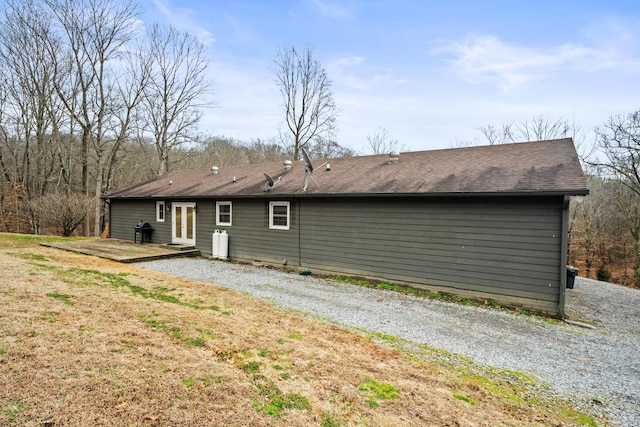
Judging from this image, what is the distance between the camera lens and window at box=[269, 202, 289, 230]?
975 cm

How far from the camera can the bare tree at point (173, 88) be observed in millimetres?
20859

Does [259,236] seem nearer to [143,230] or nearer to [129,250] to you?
[129,250]

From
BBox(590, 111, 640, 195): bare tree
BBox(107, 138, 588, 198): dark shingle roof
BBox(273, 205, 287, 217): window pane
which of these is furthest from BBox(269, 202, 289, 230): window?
BBox(590, 111, 640, 195): bare tree

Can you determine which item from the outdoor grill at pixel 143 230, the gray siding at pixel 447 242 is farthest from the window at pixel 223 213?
the outdoor grill at pixel 143 230

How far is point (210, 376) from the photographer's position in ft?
9.57

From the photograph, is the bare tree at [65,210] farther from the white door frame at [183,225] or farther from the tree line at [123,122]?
the white door frame at [183,225]

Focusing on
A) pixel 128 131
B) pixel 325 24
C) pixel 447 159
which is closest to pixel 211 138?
pixel 128 131

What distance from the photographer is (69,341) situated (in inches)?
126

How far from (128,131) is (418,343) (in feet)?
68.7

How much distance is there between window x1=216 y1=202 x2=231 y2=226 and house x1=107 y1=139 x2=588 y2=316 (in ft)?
0.11

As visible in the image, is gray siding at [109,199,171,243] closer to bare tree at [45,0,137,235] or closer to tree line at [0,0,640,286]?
tree line at [0,0,640,286]

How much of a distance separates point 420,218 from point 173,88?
1982 cm

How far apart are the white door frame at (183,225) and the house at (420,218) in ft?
0.13

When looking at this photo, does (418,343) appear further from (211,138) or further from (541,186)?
(211,138)
